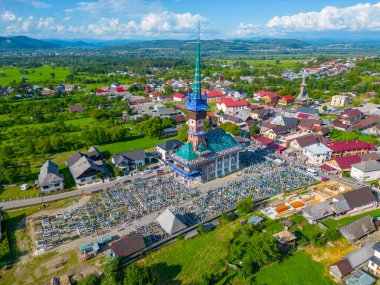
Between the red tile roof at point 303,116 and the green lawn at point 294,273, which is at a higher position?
the red tile roof at point 303,116

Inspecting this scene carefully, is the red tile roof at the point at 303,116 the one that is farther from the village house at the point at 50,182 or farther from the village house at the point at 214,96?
the village house at the point at 50,182

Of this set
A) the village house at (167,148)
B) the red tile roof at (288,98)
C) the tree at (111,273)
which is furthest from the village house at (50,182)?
the red tile roof at (288,98)

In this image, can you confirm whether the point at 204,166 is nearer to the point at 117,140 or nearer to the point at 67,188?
the point at 67,188

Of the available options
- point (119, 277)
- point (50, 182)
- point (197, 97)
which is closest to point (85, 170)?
point (50, 182)

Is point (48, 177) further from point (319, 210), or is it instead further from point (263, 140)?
point (263, 140)

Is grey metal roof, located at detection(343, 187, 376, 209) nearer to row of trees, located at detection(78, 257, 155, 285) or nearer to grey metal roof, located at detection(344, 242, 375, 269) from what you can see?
grey metal roof, located at detection(344, 242, 375, 269)
